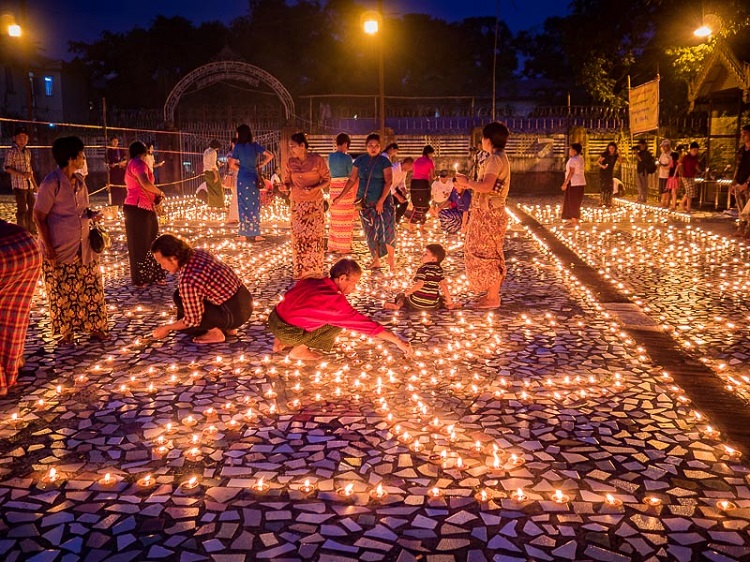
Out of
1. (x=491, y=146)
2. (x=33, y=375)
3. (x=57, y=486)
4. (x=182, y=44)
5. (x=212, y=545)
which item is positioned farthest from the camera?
(x=182, y=44)

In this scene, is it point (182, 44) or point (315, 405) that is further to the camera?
point (182, 44)

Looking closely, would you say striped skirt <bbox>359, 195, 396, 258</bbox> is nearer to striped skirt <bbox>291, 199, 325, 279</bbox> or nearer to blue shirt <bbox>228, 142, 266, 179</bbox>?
striped skirt <bbox>291, 199, 325, 279</bbox>

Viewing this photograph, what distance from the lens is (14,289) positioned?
4609 mm

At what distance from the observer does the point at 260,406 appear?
451 cm

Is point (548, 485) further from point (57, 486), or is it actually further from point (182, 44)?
point (182, 44)

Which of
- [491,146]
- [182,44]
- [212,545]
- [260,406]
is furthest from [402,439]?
[182,44]

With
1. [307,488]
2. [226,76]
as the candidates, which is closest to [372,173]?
[307,488]

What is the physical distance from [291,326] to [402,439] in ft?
5.28

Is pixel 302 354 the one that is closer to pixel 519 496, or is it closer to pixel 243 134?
pixel 519 496

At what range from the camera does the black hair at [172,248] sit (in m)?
5.34

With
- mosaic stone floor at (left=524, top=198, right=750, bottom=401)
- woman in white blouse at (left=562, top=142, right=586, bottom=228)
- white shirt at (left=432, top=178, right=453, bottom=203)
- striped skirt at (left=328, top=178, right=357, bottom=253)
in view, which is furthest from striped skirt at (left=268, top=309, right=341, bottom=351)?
woman in white blouse at (left=562, top=142, right=586, bottom=228)

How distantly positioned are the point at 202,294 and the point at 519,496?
3186mm

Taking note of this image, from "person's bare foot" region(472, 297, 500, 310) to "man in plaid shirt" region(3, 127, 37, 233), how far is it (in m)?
7.50

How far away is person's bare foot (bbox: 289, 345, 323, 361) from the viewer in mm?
5441
